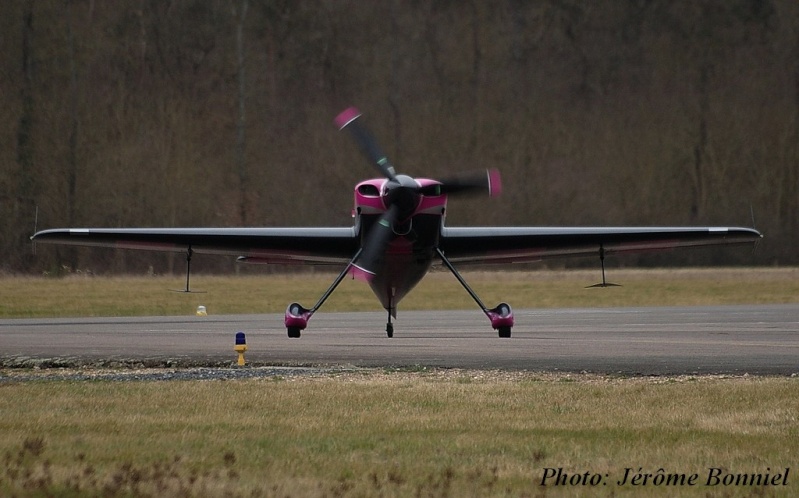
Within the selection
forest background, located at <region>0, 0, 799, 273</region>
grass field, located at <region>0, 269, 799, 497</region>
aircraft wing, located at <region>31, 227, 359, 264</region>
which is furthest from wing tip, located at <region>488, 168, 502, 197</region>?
forest background, located at <region>0, 0, 799, 273</region>

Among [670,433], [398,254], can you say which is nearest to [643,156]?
[398,254]

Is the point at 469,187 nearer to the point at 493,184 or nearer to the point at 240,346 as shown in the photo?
the point at 493,184

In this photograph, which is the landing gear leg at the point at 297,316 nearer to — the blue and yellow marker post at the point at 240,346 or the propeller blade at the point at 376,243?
the propeller blade at the point at 376,243

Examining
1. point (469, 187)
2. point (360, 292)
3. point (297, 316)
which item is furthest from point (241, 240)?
point (360, 292)

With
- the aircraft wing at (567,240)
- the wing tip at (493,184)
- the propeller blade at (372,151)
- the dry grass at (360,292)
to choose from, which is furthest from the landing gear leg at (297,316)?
the dry grass at (360,292)

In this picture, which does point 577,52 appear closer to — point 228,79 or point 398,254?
point 228,79

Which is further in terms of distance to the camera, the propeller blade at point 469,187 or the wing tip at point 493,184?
the propeller blade at point 469,187

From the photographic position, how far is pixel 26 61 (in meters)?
59.0

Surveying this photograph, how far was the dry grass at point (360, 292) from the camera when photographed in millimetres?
40312

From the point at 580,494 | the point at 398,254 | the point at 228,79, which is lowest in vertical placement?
the point at 580,494

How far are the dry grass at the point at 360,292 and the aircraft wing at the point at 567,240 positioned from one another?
13112mm

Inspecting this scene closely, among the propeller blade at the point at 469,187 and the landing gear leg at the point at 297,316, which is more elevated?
the propeller blade at the point at 469,187

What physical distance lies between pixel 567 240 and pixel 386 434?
17.0 metres

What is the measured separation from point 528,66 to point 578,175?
309 inches
